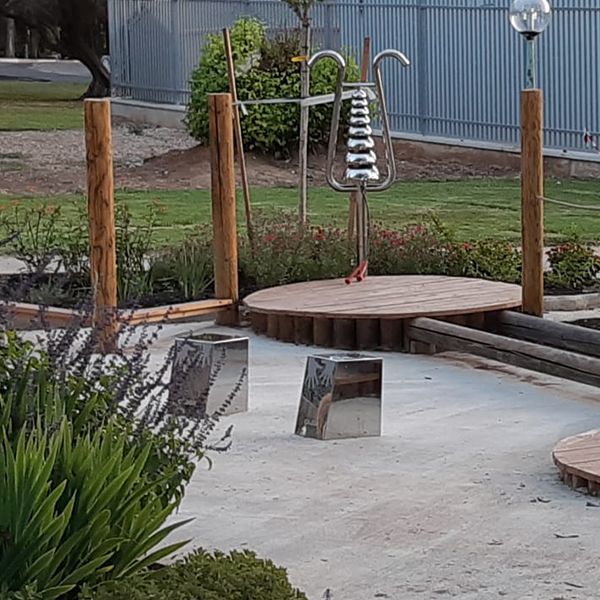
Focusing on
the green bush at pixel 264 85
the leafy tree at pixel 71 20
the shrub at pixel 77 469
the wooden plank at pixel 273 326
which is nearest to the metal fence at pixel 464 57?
the green bush at pixel 264 85

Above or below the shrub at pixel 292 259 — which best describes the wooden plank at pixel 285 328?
below

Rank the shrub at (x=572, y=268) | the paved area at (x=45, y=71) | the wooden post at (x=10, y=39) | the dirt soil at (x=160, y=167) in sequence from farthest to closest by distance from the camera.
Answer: the wooden post at (x=10, y=39) → the paved area at (x=45, y=71) → the dirt soil at (x=160, y=167) → the shrub at (x=572, y=268)

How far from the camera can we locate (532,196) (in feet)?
30.8

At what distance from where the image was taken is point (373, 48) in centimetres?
2453

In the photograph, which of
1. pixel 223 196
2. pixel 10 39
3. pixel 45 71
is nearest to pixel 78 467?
pixel 223 196

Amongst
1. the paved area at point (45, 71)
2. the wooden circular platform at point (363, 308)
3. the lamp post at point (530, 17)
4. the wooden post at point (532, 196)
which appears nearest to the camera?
Answer: the wooden circular platform at point (363, 308)

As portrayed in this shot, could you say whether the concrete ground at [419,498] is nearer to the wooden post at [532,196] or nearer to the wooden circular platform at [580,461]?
the wooden circular platform at [580,461]

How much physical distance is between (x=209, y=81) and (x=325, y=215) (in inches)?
234

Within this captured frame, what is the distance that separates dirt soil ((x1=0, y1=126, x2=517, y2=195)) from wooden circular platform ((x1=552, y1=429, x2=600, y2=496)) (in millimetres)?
12587

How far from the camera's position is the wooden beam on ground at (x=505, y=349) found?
7.82m

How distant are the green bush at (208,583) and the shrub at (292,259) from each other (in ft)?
21.0

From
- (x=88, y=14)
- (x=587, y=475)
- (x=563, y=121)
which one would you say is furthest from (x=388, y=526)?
(x=88, y=14)

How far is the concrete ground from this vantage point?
509 centimetres

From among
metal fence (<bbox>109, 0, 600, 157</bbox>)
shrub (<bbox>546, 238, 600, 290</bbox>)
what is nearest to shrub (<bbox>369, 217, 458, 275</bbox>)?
shrub (<bbox>546, 238, 600, 290</bbox>)
